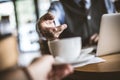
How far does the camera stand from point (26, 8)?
5.54 metres

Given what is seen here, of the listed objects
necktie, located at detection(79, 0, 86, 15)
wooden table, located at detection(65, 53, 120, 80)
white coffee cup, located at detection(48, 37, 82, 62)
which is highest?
necktie, located at detection(79, 0, 86, 15)

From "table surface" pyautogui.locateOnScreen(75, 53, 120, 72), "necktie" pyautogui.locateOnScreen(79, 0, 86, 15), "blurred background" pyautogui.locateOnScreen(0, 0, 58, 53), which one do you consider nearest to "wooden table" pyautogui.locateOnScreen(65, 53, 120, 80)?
"table surface" pyautogui.locateOnScreen(75, 53, 120, 72)

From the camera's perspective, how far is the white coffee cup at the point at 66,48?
844 mm

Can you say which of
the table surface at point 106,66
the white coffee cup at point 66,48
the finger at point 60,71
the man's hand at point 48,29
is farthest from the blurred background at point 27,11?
the finger at point 60,71

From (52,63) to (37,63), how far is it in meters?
0.04

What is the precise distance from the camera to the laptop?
3.89 ft

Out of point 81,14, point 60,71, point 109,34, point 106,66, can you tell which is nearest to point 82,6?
point 81,14

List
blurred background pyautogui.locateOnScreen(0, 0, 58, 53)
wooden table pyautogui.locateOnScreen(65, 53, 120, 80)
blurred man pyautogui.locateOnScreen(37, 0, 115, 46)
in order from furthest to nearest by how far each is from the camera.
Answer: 1. blurred background pyautogui.locateOnScreen(0, 0, 58, 53)
2. blurred man pyautogui.locateOnScreen(37, 0, 115, 46)
3. wooden table pyautogui.locateOnScreen(65, 53, 120, 80)

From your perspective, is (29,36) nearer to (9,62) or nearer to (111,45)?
(111,45)

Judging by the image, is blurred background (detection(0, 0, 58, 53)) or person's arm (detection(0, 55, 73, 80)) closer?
person's arm (detection(0, 55, 73, 80))

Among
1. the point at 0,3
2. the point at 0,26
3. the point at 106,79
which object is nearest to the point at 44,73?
the point at 0,26

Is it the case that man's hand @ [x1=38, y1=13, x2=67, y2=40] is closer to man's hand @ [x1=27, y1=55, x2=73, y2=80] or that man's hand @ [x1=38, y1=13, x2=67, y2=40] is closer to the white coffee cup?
the white coffee cup

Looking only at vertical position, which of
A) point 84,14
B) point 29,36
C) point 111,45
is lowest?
point 29,36

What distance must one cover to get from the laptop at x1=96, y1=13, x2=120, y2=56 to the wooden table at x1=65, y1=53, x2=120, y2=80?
128 millimetres
